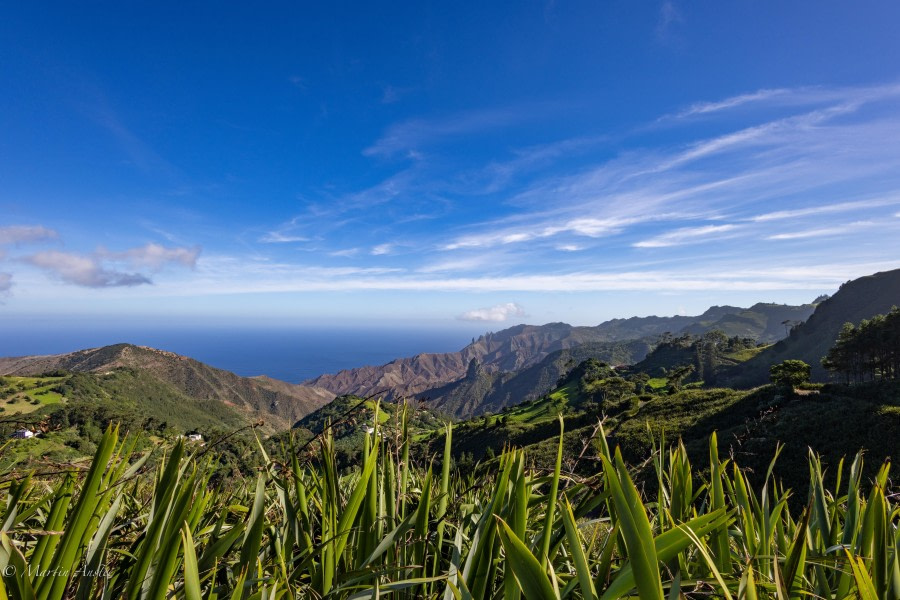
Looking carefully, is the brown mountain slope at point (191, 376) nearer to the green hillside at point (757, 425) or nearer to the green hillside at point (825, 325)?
the green hillside at point (757, 425)

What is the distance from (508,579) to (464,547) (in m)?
0.56

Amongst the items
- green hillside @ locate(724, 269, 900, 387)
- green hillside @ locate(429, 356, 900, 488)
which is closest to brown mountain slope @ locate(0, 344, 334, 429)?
green hillside @ locate(429, 356, 900, 488)

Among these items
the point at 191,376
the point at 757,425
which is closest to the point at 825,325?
the point at 757,425

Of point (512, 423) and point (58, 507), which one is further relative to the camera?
point (512, 423)

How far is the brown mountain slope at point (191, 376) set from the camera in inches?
4419

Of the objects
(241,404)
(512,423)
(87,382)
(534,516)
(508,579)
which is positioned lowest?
(241,404)

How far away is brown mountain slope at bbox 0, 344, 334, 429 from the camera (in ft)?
368

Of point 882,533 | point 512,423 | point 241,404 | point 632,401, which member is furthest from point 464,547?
point 241,404

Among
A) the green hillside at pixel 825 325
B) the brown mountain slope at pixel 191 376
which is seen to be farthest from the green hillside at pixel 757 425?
the brown mountain slope at pixel 191 376

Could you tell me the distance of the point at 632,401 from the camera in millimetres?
43812

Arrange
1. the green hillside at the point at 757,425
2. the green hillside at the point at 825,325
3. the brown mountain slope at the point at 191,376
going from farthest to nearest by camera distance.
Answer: the brown mountain slope at the point at 191,376
the green hillside at the point at 825,325
the green hillside at the point at 757,425

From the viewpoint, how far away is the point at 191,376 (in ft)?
402

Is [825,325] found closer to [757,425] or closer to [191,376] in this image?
[757,425]

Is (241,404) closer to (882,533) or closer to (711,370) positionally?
(711,370)
